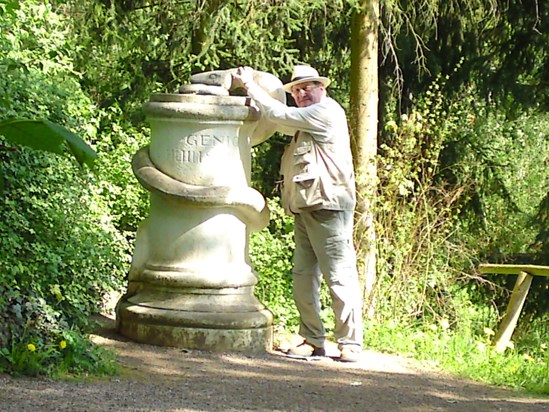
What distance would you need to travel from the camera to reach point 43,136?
5.24ft

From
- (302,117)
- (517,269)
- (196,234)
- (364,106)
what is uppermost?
(364,106)

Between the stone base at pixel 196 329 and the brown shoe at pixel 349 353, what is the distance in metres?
0.57

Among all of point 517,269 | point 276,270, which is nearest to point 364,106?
point 276,270

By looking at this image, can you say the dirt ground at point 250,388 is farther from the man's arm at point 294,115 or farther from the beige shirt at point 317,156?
the man's arm at point 294,115

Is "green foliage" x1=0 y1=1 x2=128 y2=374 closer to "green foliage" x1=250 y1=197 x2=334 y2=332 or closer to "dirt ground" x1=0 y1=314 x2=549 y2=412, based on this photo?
"dirt ground" x1=0 y1=314 x2=549 y2=412

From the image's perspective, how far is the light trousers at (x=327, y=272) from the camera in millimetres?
6914

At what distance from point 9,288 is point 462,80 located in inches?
306

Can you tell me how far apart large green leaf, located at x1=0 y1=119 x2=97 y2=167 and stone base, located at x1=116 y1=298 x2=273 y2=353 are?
5.28 m

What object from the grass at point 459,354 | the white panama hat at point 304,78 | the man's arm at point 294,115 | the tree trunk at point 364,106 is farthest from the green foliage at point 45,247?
the tree trunk at point 364,106

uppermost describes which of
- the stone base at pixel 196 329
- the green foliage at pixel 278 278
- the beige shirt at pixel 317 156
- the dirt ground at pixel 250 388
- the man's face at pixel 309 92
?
the man's face at pixel 309 92

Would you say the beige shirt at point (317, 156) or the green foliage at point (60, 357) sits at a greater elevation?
the beige shirt at point (317, 156)

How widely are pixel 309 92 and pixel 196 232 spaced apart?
123 centimetres

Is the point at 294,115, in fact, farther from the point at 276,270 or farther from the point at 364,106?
the point at 364,106

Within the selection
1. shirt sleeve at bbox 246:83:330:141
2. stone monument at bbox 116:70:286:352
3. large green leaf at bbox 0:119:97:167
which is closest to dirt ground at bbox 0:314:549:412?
stone monument at bbox 116:70:286:352
